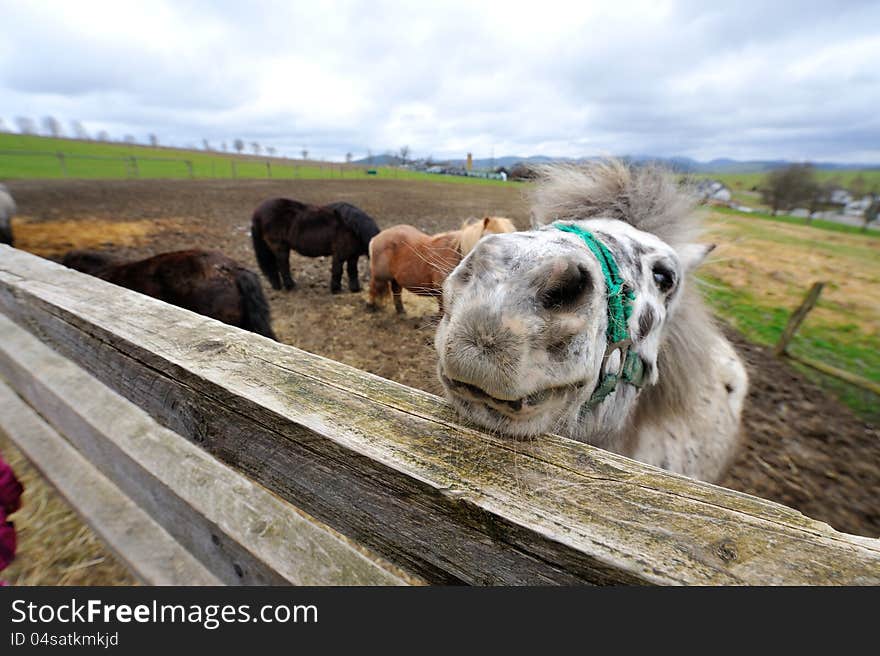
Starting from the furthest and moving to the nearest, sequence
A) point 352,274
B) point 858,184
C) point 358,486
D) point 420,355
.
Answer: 1. point 858,184
2. point 352,274
3. point 420,355
4. point 358,486

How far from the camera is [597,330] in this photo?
1.12 metres

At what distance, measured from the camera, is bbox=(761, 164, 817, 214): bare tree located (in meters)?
18.6

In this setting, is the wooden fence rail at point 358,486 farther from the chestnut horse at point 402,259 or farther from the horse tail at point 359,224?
the horse tail at point 359,224

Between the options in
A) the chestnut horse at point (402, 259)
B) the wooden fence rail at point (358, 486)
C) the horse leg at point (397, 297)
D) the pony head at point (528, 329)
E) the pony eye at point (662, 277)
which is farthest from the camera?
the horse leg at point (397, 297)

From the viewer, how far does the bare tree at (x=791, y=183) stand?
18.6 metres

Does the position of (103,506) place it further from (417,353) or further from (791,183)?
(791,183)

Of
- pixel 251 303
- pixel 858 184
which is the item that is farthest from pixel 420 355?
pixel 858 184

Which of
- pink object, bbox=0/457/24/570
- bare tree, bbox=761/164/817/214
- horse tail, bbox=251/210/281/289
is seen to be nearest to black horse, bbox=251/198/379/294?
horse tail, bbox=251/210/281/289

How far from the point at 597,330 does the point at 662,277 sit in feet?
2.99

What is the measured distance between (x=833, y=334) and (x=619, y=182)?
8.55 metres

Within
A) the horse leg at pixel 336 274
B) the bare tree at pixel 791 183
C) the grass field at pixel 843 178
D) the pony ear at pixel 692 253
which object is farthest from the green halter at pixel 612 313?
the bare tree at pixel 791 183

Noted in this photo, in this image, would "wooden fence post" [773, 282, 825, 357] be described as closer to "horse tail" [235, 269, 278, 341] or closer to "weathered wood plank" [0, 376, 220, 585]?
"horse tail" [235, 269, 278, 341]

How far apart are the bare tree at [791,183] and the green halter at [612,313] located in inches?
936
